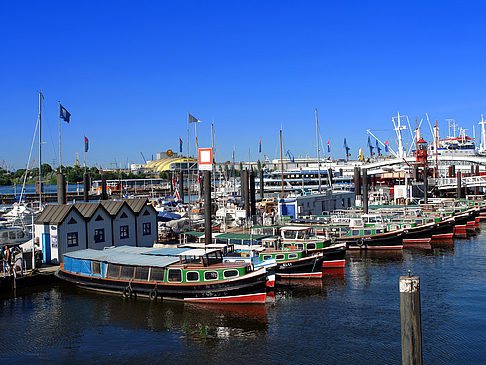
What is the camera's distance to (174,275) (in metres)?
31.4

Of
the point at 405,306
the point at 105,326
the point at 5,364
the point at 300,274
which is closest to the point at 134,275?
the point at 105,326

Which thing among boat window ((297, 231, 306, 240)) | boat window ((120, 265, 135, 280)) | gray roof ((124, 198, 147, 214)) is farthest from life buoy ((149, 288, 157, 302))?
boat window ((297, 231, 306, 240))

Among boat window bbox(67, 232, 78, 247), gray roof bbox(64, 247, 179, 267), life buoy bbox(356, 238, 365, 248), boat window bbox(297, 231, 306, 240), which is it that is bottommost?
life buoy bbox(356, 238, 365, 248)

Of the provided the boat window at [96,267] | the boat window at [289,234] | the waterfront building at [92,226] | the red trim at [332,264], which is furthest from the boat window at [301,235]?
the boat window at [96,267]

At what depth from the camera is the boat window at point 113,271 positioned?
33.4 meters

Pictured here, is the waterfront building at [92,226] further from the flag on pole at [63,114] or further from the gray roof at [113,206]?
the flag on pole at [63,114]

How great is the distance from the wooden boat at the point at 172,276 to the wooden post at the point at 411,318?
16270mm

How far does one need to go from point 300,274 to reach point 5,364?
22.2 metres

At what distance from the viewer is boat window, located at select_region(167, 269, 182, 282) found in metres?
31.2

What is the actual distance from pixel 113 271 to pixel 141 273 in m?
2.46

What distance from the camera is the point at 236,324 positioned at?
2731 centimetres

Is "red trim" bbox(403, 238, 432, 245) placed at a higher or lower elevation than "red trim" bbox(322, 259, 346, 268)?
higher

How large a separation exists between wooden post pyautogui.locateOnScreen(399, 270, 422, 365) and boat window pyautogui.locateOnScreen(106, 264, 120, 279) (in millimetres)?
23545

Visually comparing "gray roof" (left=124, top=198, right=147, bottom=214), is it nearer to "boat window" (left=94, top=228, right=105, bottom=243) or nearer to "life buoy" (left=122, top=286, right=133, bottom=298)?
"boat window" (left=94, top=228, right=105, bottom=243)
